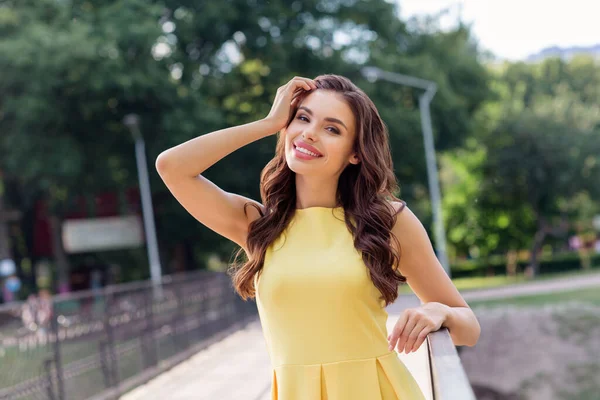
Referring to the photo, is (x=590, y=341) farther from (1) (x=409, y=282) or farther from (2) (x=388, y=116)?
(1) (x=409, y=282)

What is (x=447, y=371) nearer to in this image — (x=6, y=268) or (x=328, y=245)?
(x=328, y=245)

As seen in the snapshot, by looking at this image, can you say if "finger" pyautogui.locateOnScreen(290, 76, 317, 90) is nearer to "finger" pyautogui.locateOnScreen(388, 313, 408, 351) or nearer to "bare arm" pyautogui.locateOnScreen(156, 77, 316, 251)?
"bare arm" pyautogui.locateOnScreen(156, 77, 316, 251)

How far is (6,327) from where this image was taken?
6.88 metres

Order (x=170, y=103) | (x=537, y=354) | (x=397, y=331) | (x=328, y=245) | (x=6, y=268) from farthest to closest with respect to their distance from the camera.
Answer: (x=6, y=268), (x=537, y=354), (x=170, y=103), (x=328, y=245), (x=397, y=331)

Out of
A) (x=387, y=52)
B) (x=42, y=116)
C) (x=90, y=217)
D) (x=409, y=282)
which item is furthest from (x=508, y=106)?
(x=409, y=282)

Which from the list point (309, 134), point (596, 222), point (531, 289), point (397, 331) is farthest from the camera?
point (596, 222)

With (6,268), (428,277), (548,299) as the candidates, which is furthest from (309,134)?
(548,299)

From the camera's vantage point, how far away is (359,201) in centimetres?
249

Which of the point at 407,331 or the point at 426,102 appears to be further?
the point at 426,102

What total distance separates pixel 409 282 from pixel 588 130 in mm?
38712

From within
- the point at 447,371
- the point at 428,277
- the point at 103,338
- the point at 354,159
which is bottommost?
the point at 103,338

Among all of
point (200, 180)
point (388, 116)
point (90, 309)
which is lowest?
point (90, 309)

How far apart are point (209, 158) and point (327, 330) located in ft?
1.97

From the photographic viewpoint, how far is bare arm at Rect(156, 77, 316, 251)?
2.46 meters
